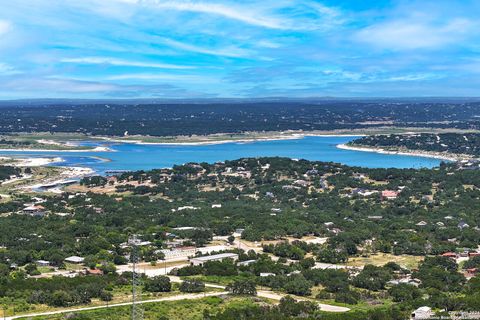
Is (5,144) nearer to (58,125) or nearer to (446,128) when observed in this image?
(58,125)

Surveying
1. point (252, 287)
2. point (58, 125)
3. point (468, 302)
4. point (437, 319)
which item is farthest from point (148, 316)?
point (58, 125)

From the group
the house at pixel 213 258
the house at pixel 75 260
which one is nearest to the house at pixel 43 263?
the house at pixel 75 260

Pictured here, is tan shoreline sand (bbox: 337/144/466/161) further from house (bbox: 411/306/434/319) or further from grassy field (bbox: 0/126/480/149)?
house (bbox: 411/306/434/319)

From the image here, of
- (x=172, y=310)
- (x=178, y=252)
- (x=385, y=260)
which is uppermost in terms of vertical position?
(x=172, y=310)

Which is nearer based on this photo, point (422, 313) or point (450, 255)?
point (422, 313)

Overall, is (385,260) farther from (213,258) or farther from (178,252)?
(178,252)

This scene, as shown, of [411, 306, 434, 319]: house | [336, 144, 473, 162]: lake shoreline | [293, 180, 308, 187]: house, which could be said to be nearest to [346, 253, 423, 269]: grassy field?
[411, 306, 434, 319]: house

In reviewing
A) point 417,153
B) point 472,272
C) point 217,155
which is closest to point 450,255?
Answer: point 472,272
